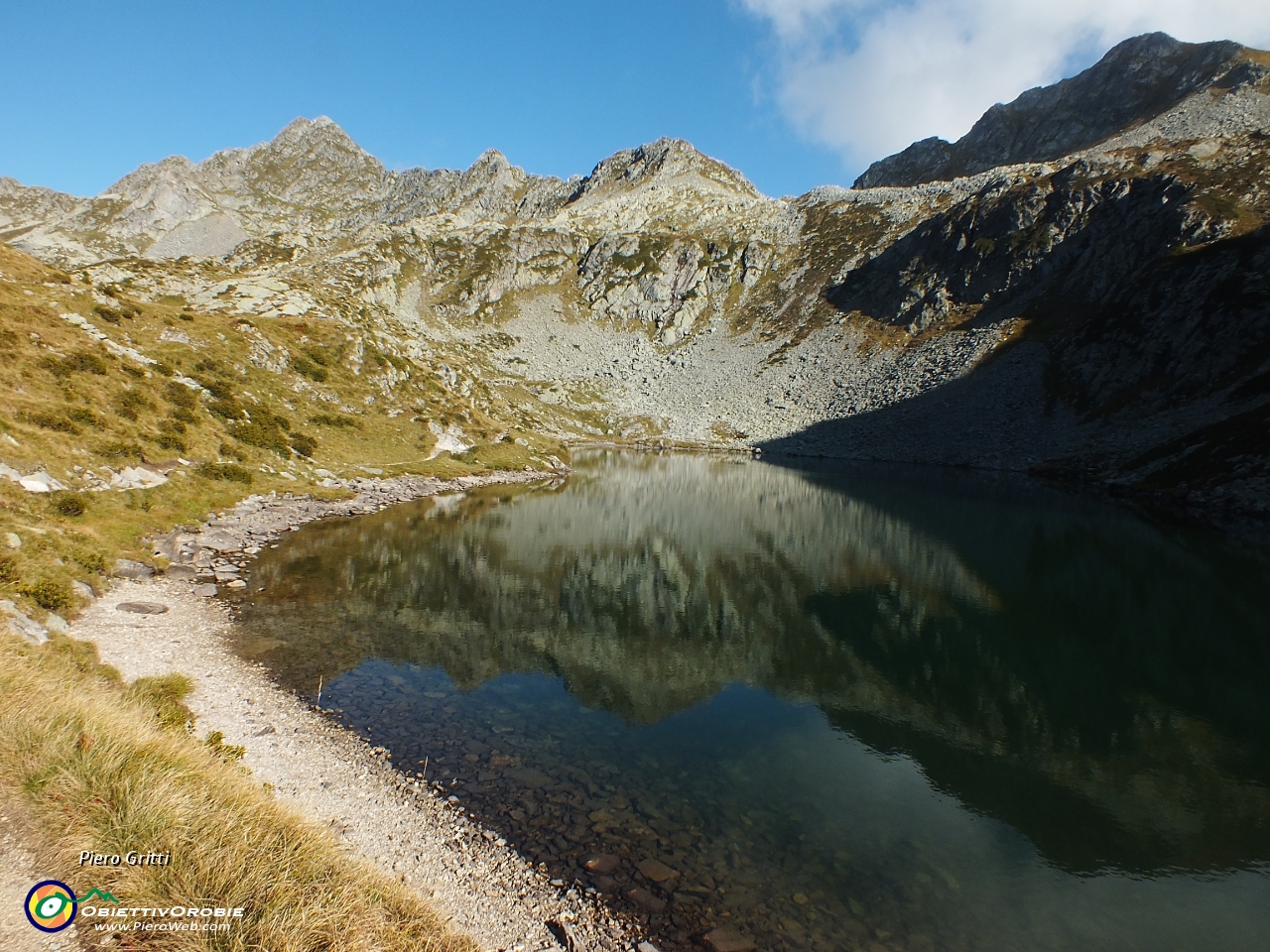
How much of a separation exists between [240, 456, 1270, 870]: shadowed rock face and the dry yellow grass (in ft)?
30.3

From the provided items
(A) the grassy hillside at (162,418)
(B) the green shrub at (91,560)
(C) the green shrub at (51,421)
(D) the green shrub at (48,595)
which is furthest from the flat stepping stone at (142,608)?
(C) the green shrub at (51,421)

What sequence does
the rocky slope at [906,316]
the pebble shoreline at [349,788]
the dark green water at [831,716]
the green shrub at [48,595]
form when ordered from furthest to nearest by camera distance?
the rocky slope at [906,316]
the green shrub at [48,595]
the dark green water at [831,716]
the pebble shoreline at [349,788]

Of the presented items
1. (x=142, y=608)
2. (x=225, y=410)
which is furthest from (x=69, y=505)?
(x=225, y=410)

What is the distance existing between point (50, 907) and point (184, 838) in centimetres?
184

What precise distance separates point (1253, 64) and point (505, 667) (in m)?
256

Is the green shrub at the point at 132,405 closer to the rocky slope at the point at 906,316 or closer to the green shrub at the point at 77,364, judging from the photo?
the green shrub at the point at 77,364

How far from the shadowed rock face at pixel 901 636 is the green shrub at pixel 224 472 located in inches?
307

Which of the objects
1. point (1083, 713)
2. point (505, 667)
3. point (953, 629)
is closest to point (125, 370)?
point (505, 667)

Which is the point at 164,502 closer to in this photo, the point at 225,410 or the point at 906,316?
the point at 225,410

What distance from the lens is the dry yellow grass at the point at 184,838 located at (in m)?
6.64

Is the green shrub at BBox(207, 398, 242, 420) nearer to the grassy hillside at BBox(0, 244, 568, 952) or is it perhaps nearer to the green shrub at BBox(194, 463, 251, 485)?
the grassy hillside at BBox(0, 244, 568, 952)

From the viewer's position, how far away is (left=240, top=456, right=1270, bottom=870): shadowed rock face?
1616 cm

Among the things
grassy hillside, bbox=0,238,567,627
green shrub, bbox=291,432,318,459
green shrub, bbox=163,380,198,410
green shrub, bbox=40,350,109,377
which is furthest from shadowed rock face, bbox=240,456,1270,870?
green shrub, bbox=40,350,109,377

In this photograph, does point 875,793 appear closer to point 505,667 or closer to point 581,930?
point 581,930
